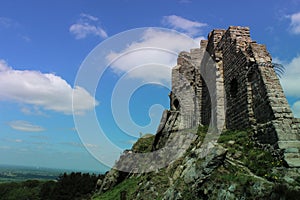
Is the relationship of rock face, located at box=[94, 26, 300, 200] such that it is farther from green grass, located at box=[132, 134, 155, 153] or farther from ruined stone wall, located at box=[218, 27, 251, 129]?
green grass, located at box=[132, 134, 155, 153]

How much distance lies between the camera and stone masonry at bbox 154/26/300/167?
8953 mm

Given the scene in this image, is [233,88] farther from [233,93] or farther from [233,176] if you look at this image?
[233,176]

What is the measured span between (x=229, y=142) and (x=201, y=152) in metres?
1.46

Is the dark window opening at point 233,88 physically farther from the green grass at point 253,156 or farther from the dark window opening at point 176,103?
the dark window opening at point 176,103

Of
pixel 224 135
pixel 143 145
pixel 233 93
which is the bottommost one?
pixel 224 135

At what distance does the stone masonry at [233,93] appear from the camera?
8953 mm

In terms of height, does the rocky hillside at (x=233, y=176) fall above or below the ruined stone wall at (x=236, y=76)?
below

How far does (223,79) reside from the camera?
14875mm

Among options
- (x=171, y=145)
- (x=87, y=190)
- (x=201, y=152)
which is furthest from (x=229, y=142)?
(x=87, y=190)

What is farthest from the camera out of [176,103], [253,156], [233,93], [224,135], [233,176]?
[176,103]

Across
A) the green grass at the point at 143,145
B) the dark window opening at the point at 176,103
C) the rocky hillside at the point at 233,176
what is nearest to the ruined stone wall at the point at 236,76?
the rocky hillside at the point at 233,176

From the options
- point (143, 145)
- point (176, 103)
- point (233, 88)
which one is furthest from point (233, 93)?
point (143, 145)

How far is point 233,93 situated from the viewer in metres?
13.5

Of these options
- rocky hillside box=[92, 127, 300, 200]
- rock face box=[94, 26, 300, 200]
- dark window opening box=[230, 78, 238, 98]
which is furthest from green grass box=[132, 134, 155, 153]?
dark window opening box=[230, 78, 238, 98]
